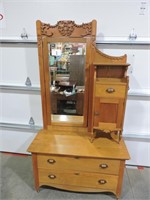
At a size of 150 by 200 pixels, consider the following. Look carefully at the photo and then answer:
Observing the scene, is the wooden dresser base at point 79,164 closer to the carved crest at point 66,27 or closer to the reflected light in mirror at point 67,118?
the reflected light in mirror at point 67,118

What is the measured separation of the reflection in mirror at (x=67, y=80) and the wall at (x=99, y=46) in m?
0.31

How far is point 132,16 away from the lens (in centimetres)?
153

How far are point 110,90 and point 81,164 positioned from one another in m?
0.71

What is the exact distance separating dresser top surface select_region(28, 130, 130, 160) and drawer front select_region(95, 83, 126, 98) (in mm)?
474

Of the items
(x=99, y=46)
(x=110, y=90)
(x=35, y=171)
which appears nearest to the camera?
(x=110, y=90)

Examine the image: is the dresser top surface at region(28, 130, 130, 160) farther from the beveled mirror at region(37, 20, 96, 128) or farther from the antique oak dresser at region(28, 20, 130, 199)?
the beveled mirror at region(37, 20, 96, 128)

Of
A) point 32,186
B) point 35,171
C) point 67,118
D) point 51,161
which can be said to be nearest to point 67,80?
point 67,118

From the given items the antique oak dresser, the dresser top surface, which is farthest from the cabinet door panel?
the dresser top surface

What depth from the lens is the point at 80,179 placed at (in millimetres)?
1496

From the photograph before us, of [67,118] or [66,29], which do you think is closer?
[66,29]

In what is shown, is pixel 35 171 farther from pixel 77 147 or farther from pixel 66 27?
pixel 66 27

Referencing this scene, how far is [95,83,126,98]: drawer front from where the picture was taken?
139cm

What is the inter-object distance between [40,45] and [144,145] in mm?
1617

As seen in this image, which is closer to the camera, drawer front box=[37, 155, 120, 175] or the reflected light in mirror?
drawer front box=[37, 155, 120, 175]
